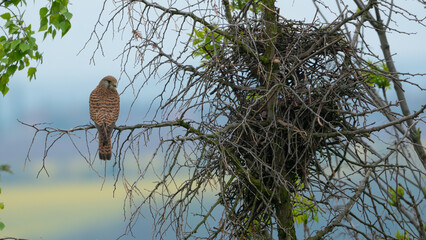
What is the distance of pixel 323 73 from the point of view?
343 centimetres

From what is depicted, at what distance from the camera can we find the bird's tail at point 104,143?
368 centimetres

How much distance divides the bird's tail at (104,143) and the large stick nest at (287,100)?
0.85m

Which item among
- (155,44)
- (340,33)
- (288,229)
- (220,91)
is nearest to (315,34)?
(340,33)

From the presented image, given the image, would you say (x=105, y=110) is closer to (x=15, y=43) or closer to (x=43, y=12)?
(x=43, y=12)

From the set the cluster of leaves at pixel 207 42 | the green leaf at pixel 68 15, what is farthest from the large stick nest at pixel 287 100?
the green leaf at pixel 68 15

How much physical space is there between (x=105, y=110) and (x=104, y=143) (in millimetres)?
331

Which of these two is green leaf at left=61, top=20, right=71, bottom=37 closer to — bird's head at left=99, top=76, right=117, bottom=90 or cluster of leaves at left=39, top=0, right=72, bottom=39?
cluster of leaves at left=39, top=0, right=72, bottom=39

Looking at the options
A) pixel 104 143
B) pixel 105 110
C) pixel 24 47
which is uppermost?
pixel 24 47

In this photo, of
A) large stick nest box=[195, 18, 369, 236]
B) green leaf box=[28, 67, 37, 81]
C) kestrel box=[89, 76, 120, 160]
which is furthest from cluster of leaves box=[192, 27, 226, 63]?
green leaf box=[28, 67, 37, 81]

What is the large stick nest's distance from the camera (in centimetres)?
328

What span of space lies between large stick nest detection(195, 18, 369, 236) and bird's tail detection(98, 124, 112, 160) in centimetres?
85

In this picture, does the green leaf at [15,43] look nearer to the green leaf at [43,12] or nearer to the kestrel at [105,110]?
the green leaf at [43,12]

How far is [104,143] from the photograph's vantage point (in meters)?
3.74

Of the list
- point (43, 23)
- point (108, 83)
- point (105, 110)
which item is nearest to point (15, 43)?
point (43, 23)
